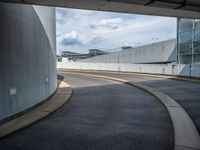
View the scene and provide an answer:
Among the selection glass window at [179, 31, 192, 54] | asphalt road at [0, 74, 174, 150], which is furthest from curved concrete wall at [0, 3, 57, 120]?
glass window at [179, 31, 192, 54]

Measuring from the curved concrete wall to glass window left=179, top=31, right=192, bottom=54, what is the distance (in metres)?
17.9

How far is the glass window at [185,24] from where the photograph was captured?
22.0m

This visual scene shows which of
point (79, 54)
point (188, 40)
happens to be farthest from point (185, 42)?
point (79, 54)

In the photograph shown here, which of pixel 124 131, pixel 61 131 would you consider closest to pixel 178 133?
pixel 124 131

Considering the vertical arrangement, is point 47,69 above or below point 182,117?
above

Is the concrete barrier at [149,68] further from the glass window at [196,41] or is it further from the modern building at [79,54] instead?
the modern building at [79,54]

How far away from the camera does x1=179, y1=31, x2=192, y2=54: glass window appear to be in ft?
72.1

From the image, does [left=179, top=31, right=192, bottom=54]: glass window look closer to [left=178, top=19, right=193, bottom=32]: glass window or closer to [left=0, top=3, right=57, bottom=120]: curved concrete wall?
[left=178, top=19, right=193, bottom=32]: glass window

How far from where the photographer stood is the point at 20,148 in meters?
4.36

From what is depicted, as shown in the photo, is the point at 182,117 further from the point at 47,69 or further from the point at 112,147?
the point at 47,69

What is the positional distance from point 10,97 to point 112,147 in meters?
3.68

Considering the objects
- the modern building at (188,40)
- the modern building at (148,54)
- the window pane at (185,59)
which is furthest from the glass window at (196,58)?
the modern building at (148,54)

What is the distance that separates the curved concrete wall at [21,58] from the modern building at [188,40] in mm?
17372

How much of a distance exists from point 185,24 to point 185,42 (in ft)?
6.75
